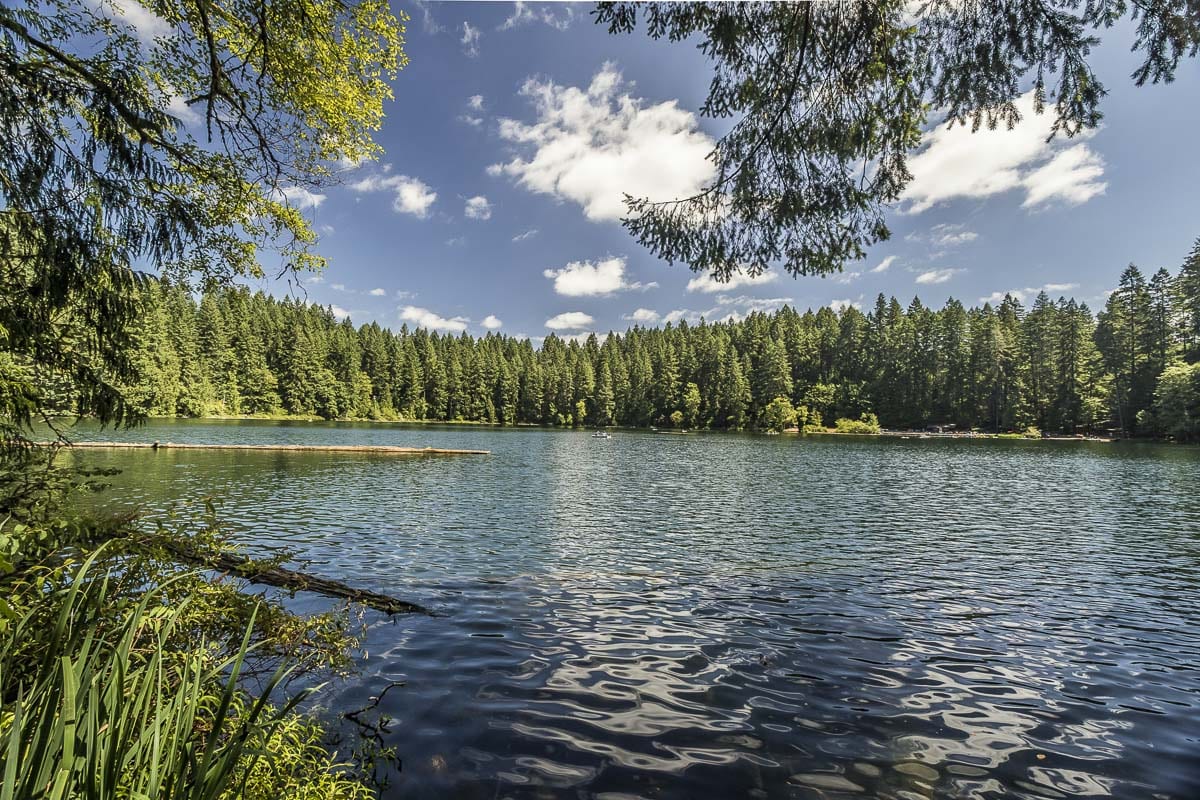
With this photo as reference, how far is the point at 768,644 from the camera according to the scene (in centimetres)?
823

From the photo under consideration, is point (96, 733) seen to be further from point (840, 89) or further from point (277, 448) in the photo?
point (277, 448)

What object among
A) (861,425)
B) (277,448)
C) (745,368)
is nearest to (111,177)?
(277,448)

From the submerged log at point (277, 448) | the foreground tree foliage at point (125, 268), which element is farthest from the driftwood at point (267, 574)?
the submerged log at point (277, 448)

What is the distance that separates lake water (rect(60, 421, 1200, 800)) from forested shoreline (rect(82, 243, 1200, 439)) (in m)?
51.8

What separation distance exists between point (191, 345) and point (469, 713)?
10585cm

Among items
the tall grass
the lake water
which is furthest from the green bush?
the tall grass

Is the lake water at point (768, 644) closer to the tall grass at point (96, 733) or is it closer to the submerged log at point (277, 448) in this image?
the tall grass at point (96, 733)

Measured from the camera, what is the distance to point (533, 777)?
5035mm

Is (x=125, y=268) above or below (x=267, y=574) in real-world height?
above

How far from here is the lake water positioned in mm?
5309

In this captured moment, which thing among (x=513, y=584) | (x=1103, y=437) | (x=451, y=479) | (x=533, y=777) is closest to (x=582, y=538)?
(x=513, y=584)

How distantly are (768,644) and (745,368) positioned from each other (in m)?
110

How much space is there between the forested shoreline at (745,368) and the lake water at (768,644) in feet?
170

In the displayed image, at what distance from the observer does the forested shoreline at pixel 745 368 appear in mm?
76688
